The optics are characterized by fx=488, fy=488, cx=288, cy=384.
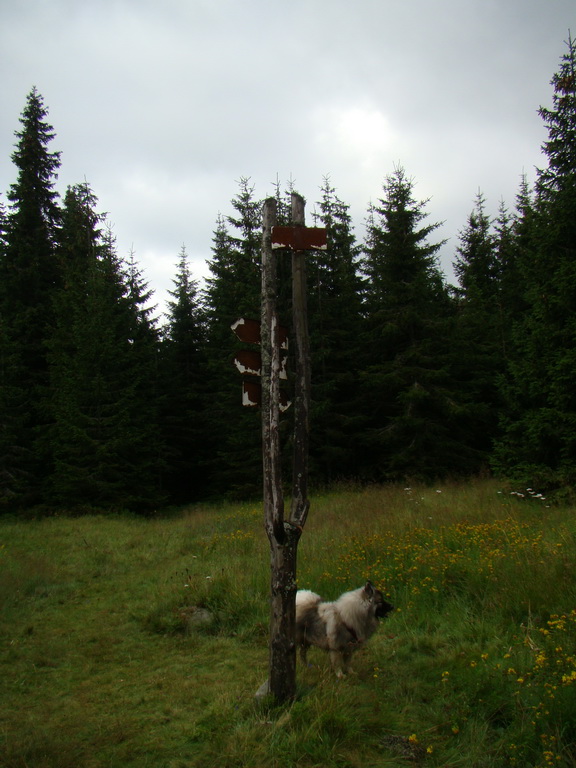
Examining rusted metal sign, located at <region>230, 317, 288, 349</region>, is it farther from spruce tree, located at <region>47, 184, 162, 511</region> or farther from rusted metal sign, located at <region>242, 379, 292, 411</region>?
spruce tree, located at <region>47, 184, 162, 511</region>

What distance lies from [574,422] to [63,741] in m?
11.4

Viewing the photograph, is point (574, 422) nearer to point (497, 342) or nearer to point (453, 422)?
point (453, 422)

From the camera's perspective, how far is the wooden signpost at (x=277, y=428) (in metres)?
4.32

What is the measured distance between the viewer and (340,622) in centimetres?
505

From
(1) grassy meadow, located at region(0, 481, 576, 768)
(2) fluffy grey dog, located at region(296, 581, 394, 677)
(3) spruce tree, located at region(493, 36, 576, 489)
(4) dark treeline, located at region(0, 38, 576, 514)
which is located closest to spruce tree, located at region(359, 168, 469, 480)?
(4) dark treeline, located at region(0, 38, 576, 514)

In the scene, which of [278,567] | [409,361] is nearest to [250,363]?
[278,567]

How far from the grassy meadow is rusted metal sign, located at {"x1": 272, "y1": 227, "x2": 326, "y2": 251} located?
403cm

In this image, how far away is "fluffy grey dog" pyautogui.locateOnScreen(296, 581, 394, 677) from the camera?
4.99 m

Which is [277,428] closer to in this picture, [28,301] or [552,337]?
[552,337]

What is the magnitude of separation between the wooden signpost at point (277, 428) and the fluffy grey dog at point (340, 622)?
78cm

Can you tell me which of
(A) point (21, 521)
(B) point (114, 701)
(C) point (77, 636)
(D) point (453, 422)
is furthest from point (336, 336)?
(B) point (114, 701)

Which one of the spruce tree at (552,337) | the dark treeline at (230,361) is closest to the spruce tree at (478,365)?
the dark treeline at (230,361)

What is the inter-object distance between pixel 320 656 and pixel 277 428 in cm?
278

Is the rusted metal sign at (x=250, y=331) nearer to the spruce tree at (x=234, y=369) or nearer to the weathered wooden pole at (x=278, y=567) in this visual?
the weathered wooden pole at (x=278, y=567)
